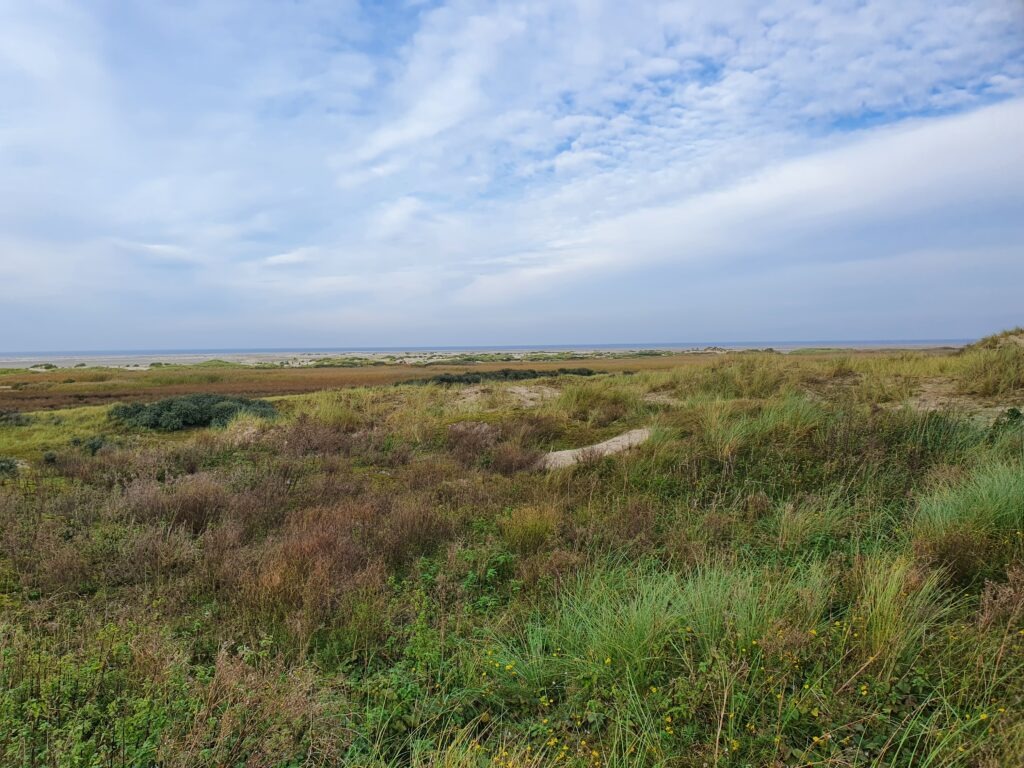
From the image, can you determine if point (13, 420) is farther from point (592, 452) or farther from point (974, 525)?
point (974, 525)

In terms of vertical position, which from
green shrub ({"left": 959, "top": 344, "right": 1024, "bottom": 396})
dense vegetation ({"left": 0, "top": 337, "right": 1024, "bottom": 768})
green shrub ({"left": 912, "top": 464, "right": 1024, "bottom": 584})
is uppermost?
green shrub ({"left": 959, "top": 344, "right": 1024, "bottom": 396})

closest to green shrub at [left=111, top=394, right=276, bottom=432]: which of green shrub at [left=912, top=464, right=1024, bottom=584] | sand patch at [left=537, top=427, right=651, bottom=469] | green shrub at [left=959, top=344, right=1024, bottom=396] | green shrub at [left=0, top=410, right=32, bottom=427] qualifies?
green shrub at [left=0, top=410, right=32, bottom=427]

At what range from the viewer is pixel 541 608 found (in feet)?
13.0

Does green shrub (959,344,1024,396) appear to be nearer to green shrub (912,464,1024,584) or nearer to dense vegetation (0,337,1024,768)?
dense vegetation (0,337,1024,768)

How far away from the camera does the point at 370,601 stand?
13.1ft

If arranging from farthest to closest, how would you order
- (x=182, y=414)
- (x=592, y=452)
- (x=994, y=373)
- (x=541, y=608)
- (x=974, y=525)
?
(x=182, y=414), (x=994, y=373), (x=592, y=452), (x=974, y=525), (x=541, y=608)

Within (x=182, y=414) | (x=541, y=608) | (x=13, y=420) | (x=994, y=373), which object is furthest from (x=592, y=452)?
(x=13, y=420)

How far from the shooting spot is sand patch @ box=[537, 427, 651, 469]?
28.1 feet

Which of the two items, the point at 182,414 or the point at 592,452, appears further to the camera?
the point at 182,414

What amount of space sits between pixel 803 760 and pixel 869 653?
99cm

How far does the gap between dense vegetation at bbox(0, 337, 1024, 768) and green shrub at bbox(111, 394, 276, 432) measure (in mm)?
7881

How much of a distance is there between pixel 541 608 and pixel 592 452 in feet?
16.1

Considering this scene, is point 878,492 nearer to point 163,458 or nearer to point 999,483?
point 999,483

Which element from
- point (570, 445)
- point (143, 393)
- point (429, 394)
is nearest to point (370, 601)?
point (570, 445)
